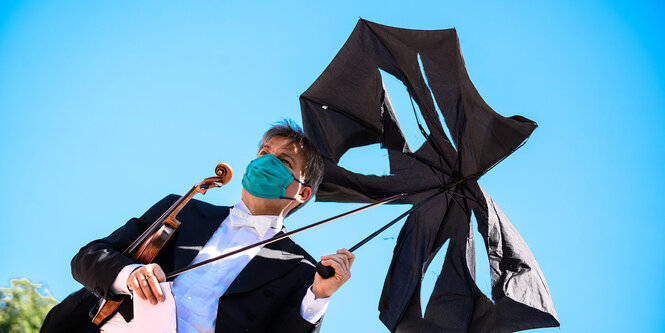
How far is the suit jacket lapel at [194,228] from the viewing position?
339 cm

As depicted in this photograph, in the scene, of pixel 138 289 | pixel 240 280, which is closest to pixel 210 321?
pixel 240 280

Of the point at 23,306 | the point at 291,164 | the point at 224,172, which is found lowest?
the point at 23,306

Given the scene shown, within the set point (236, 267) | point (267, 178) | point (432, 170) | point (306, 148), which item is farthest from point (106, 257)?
point (432, 170)

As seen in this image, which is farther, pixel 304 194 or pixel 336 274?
pixel 304 194

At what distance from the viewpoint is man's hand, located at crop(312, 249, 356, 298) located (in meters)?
3.20

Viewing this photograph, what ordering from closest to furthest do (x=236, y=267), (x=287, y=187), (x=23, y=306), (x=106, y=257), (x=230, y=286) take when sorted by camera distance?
1. (x=106, y=257)
2. (x=230, y=286)
3. (x=236, y=267)
4. (x=287, y=187)
5. (x=23, y=306)

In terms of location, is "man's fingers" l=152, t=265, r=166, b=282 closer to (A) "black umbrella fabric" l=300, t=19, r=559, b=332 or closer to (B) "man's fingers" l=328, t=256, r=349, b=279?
(B) "man's fingers" l=328, t=256, r=349, b=279

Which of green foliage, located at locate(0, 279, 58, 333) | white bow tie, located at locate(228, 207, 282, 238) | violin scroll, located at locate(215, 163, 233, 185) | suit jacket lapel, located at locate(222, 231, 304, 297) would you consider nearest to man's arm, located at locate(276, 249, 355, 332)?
suit jacket lapel, located at locate(222, 231, 304, 297)

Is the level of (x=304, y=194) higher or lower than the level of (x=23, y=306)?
higher

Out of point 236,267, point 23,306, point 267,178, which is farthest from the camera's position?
point 23,306

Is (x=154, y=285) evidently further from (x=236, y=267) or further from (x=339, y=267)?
(x=339, y=267)

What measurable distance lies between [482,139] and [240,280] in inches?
68.1

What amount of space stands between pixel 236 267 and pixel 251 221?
13.7 inches

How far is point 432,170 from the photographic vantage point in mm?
4277
